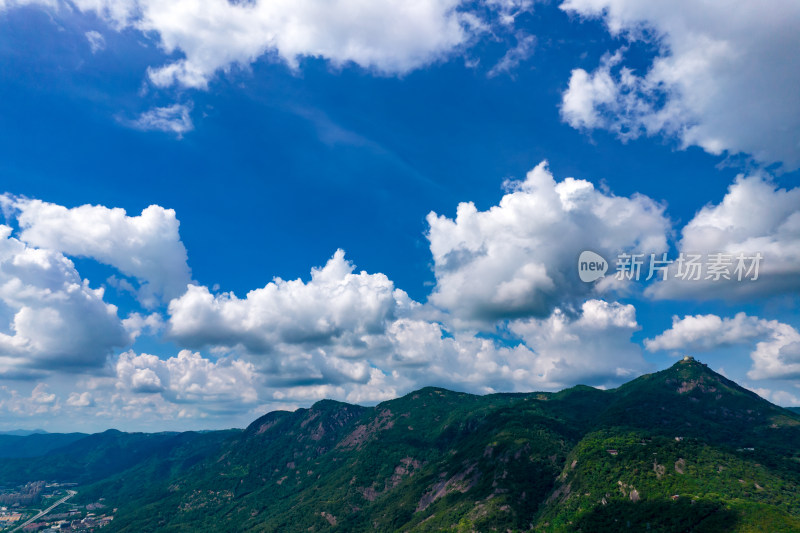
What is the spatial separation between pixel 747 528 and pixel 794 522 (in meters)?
18.6

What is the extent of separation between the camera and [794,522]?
19138 centimetres

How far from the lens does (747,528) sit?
19475 centimetres
